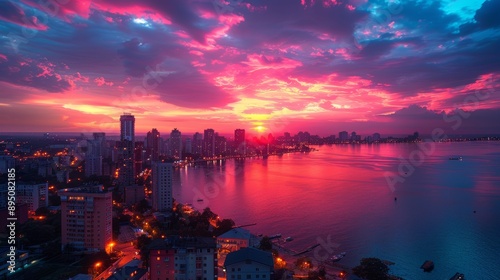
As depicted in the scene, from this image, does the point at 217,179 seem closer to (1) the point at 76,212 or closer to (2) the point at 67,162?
(2) the point at 67,162

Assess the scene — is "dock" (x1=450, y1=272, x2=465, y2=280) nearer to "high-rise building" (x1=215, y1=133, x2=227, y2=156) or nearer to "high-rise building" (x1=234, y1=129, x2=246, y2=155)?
"high-rise building" (x1=215, y1=133, x2=227, y2=156)

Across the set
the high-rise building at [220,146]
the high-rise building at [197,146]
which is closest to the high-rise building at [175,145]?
the high-rise building at [197,146]

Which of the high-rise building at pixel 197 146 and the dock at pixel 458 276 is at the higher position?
the high-rise building at pixel 197 146

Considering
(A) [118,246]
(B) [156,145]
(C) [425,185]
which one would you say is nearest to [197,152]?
(B) [156,145]

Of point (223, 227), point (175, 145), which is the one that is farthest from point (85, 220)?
point (175, 145)

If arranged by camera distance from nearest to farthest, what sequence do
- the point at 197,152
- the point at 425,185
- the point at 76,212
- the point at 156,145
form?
the point at 76,212 < the point at 425,185 < the point at 156,145 < the point at 197,152

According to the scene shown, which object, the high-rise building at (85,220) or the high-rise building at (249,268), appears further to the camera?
the high-rise building at (85,220)

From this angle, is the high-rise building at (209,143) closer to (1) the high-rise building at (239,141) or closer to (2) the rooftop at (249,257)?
(1) the high-rise building at (239,141)
